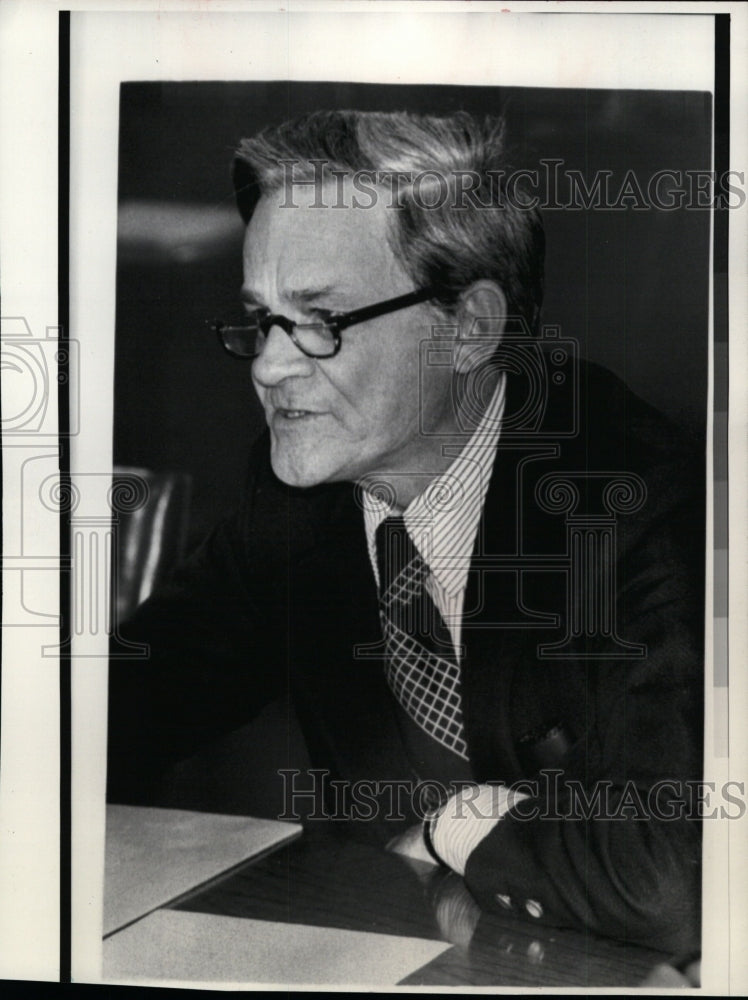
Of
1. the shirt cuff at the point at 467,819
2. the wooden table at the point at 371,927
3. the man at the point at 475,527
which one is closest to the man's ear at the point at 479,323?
the man at the point at 475,527

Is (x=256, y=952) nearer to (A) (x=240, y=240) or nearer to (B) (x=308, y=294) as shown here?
(B) (x=308, y=294)

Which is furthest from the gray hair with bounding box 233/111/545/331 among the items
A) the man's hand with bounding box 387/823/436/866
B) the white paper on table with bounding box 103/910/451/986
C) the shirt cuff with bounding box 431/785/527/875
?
the white paper on table with bounding box 103/910/451/986

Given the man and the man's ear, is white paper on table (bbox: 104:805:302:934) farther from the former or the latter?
the man's ear

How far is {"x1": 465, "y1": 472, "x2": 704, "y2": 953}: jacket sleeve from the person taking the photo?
6.97 ft

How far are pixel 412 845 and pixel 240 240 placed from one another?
4.11ft

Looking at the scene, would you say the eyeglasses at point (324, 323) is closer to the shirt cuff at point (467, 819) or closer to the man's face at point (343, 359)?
the man's face at point (343, 359)

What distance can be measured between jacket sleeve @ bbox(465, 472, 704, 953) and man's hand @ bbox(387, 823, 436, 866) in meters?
0.09

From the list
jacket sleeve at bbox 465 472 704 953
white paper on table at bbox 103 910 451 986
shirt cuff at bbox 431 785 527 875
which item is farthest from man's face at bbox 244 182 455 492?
white paper on table at bbox 103 910 451 986

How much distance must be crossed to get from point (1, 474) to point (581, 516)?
1.19m

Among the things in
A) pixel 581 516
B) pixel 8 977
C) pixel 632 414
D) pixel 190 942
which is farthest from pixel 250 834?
pixel 632 414

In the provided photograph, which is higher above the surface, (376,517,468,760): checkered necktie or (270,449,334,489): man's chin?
(270,449,334,489): man's chin

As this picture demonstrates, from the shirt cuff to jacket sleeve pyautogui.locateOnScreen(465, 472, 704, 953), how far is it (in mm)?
17

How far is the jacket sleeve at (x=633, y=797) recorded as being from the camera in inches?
83.6

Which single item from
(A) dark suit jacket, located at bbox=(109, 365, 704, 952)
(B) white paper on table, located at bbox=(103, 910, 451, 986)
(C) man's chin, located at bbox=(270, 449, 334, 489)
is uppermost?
(C) man's chin, located at bbox=(270, 449, 334, 489)
